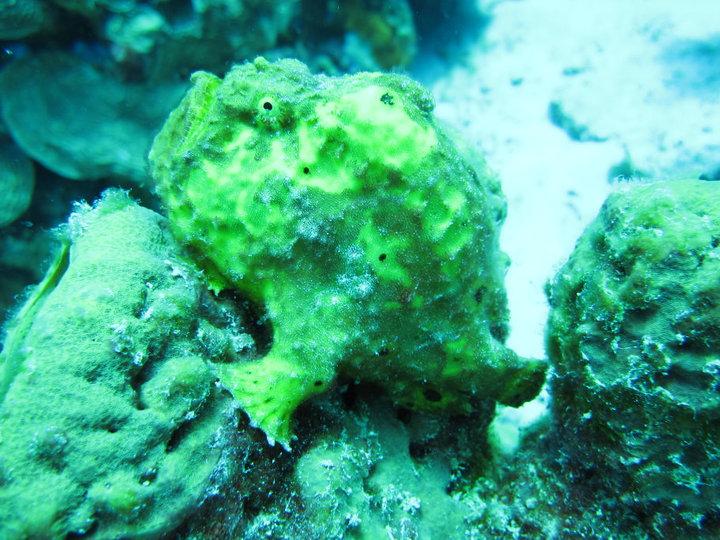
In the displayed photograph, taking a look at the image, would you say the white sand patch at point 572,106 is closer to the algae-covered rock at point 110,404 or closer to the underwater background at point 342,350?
the underwater background at point 342,350

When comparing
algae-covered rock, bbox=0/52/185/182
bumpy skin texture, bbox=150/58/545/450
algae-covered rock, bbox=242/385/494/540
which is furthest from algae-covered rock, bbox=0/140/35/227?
algae-covered rock, bbox=242/385/494/540

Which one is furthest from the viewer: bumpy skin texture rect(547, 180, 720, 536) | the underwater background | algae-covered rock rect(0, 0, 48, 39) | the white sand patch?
the white sand patch

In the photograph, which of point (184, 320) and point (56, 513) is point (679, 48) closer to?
point (184, 320)

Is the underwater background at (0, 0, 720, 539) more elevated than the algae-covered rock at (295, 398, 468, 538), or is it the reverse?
the underwater background at (0, 0, 720, 539)

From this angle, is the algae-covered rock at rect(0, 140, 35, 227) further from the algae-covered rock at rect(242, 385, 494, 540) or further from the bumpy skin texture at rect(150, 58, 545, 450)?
the algae-covered rock at rect(242, 385, 494, 540)

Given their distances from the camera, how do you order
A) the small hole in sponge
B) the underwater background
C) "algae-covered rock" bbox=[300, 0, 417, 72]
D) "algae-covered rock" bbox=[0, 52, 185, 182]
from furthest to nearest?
1. "algae-covered rock" bbox=[300, 0, 417, 72]
2. "algae-covered rock" bbox=[0, 52, 185, 182]
3. the small hole in sponge
4. the underwater background

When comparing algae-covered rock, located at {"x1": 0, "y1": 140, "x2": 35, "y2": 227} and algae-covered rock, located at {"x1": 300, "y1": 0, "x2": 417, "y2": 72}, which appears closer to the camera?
algae-covered rock, located at {"x1": 0, "y1": 140, "x2": 35, "y2": 227}
